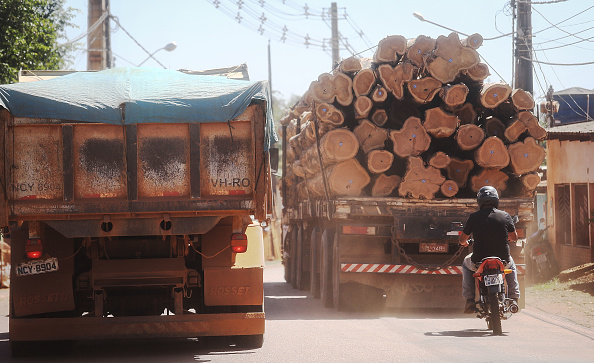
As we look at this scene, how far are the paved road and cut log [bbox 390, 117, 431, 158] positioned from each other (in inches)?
101

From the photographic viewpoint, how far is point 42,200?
9.23 metres

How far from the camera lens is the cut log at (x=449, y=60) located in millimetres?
14836

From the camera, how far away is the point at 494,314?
10938 millimetres

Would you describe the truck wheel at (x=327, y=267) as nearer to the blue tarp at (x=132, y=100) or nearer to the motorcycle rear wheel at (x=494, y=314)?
the motorcycle rear wheel at (x=494, y=314)

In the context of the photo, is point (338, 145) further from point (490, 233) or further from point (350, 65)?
point (490, 233)

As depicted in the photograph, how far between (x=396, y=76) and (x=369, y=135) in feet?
3.41

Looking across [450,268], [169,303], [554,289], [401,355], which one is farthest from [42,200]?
[554,289]

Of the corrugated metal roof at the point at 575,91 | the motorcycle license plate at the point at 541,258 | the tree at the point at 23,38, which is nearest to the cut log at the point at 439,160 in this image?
the motorcycle license plate at the point at 541,258

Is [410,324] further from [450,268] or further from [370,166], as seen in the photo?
[370,166]

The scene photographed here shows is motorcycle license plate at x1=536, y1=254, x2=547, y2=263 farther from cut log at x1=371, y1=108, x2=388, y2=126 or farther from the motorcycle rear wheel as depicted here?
the motorcycle rear wheel

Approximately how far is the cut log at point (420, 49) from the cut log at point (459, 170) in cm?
166

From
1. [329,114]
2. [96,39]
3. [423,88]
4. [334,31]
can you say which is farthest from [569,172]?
[334,31]

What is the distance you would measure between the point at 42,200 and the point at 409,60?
7553 millimetres

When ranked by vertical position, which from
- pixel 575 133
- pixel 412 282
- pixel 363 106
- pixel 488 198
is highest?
pixel 363 106
